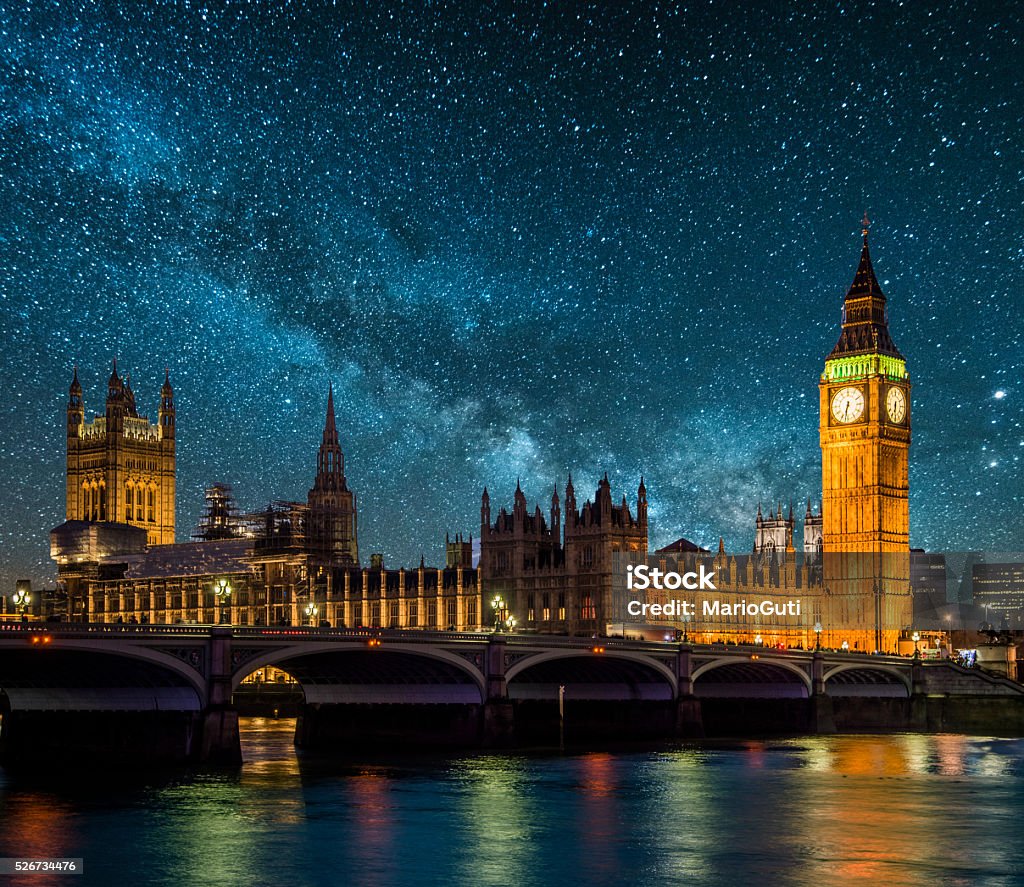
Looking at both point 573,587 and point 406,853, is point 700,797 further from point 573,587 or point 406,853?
point 573,587

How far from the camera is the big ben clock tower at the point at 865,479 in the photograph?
174750 millimetres

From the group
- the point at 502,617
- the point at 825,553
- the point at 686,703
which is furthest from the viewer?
the point at 825,553

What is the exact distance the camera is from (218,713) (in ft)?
259

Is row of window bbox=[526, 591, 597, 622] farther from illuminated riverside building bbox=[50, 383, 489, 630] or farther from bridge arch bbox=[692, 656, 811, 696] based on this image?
bridge arch bbox=[692, 656, 811, 696]

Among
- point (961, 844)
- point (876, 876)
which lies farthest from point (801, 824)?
point (876, 876)

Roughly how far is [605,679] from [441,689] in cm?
1603

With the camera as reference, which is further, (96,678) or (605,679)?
(605,679)

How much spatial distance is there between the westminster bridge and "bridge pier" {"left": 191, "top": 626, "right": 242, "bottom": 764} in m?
0.07

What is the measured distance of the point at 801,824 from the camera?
200ft

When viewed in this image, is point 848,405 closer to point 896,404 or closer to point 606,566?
point 896,404

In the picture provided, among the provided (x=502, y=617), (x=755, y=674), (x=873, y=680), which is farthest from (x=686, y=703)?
(x=502, y=617)

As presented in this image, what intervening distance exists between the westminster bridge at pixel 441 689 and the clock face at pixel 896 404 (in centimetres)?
5967

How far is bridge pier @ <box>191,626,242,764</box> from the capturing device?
79.0 metres

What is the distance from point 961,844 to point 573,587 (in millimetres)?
101649
